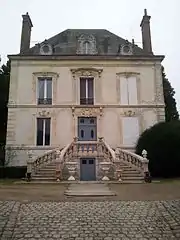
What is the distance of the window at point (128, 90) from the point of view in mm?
20281

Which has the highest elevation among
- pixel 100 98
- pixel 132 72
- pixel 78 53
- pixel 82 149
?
pixel 78 53

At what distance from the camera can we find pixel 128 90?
20453 mm

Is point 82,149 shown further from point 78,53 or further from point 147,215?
point 147,215

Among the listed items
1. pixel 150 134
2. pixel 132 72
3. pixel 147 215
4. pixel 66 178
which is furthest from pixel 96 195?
pixel 132 72

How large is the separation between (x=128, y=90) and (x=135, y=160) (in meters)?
6.74

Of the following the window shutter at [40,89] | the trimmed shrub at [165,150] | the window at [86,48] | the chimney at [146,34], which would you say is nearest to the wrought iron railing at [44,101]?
the window shutter at [40,89]

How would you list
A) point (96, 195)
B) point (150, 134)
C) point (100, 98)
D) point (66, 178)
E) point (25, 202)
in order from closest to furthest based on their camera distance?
1. point (25, 202)
2. point (96, 195)
3. point (66, 178)
4. point (150, 134)
5. point (100, 98)

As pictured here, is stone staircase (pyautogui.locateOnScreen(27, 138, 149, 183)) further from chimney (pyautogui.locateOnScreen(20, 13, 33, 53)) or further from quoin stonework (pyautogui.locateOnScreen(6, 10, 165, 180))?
chimney (pyautogui.locateOnScreen(20, 13, 33, 53))

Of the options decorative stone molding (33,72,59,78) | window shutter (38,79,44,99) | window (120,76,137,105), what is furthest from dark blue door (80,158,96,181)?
decorative stone molding (33,72,59,78)

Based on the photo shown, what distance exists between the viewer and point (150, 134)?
16.4 meters

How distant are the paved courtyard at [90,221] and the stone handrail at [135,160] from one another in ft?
22.7

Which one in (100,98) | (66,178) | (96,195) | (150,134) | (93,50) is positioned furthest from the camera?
(93,50)

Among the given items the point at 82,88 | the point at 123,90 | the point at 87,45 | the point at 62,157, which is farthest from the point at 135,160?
the point at 87,45

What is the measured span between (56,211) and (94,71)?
15353 mm
